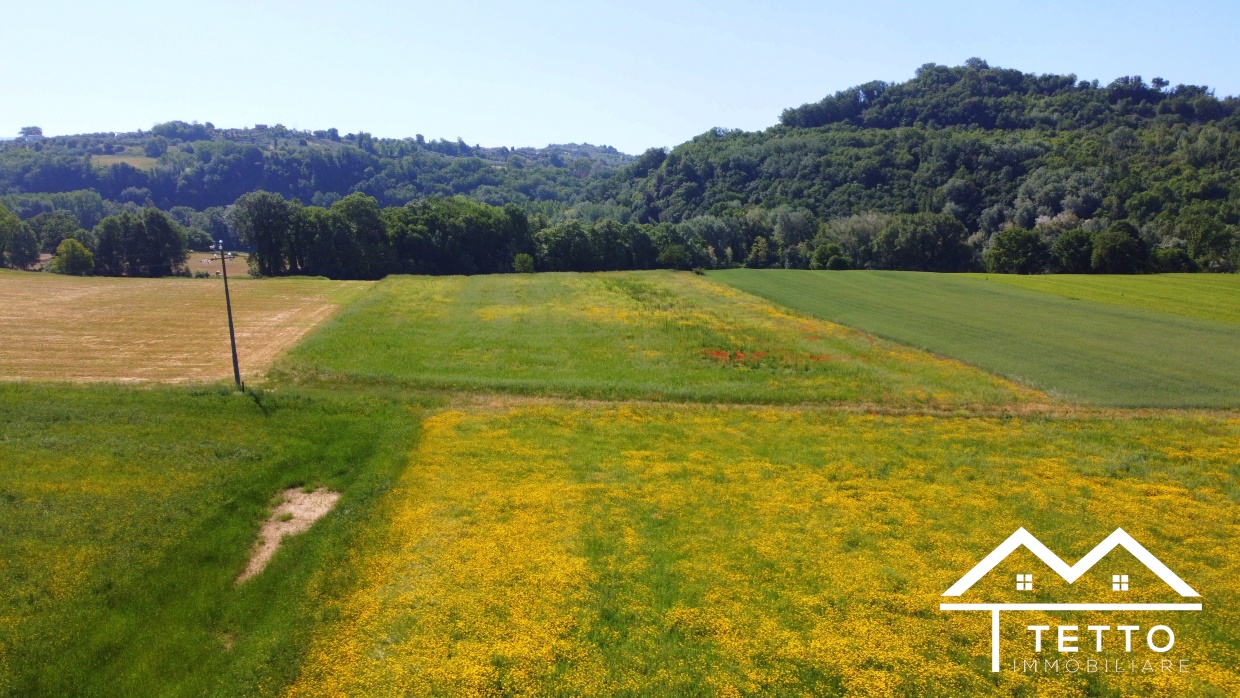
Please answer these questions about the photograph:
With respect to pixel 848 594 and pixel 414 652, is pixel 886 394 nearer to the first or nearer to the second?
pixel 848 594

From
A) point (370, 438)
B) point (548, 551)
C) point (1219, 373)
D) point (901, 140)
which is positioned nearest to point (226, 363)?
point (370, 438)

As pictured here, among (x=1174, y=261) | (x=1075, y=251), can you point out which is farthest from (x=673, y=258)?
(x=1174, y=261)

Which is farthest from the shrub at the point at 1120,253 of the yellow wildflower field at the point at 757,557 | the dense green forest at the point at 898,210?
the yellow wildflower field at the point at 757,557

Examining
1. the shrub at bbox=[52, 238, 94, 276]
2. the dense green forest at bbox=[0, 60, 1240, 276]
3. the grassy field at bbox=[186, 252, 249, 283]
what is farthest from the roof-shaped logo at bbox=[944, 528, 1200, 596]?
the grassy field at bbox=[186, 252, 249, 283]

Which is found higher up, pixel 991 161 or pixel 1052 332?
pixel 991 161

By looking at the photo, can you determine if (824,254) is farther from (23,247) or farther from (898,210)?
(23,247)

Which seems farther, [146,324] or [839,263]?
[839,263]

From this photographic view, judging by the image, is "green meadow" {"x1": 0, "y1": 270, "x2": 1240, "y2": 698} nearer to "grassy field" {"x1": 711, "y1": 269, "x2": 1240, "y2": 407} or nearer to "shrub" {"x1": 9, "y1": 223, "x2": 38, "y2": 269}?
"grassy field" {"x1": 711, "y1": 269, "x2": 1240, "y2": 407}
